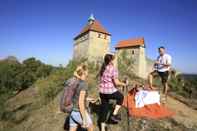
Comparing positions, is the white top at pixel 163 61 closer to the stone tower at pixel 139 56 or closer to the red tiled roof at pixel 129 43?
the stone tower at pixel 139 56

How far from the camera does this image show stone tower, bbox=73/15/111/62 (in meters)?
37.0

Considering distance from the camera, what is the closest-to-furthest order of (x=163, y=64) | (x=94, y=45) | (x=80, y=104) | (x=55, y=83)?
(x=80, y=104) < (x=163, y=64) < (x=55, y=83) < (x=94, y=45)

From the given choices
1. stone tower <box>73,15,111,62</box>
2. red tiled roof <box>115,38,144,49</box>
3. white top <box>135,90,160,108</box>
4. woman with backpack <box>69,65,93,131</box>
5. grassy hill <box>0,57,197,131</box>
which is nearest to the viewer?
woman with backpack <box>69,65,93,131</box>

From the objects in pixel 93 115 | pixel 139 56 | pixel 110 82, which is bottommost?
pixel 93 115

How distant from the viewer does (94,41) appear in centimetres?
3750

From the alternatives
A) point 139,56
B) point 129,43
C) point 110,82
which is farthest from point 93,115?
point 129,43

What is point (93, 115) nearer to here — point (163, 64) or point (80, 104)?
point (80, 104)

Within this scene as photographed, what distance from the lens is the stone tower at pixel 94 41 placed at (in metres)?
37.0

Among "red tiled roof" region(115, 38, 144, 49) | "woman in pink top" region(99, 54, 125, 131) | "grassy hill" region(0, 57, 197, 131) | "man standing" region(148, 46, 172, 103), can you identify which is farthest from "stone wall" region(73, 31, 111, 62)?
"woman in pink top" region(99, 54, 125, 131)

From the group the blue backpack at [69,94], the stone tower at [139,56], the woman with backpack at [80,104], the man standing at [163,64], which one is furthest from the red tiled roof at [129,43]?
the blue backpack at [69,94]

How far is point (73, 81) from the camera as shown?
3488 millimetres

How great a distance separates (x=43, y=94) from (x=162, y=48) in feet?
20.4

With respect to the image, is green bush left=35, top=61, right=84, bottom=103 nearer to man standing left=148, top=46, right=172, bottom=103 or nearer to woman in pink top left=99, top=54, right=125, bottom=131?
man standing left=148, top=46, right=172, bottom=103

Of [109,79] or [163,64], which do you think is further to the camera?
[163,64]
